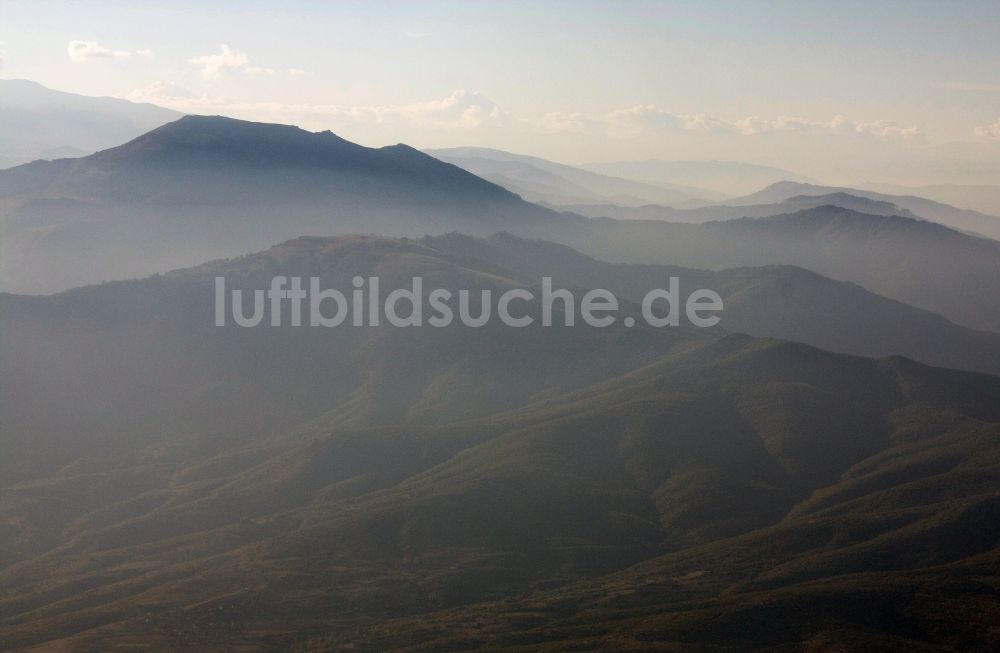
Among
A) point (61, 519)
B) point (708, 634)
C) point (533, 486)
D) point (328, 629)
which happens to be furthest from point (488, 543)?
point (61, 519)

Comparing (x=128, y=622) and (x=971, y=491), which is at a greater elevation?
(x=971, y=491)

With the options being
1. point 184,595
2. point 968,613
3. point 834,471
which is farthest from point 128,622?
point 834,471

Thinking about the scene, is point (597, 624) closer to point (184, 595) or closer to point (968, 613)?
point (968, 613)

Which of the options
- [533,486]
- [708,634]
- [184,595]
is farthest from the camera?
[533,486]

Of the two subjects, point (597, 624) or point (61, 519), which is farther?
point (61, 519)

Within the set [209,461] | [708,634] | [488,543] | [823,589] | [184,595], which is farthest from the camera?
[209,461]

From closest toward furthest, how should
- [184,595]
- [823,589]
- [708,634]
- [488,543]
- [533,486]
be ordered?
1. [708,634]
2. [823,589]
3. [184,595]
4. [488,543]
5. [533,486]

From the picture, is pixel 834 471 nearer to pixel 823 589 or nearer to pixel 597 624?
pixel 823 589

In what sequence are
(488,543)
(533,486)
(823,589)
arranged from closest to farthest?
(823,589), (488,543), (533,486)

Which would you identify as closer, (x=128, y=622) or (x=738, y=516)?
(x=128, y=622)
